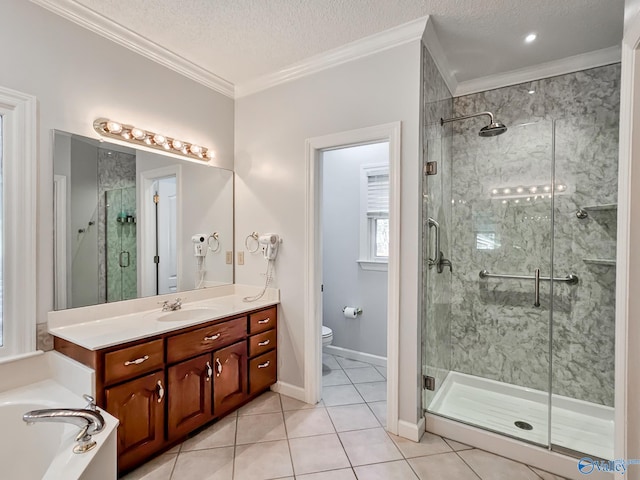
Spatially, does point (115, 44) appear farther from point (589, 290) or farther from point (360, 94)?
point (589, 290)

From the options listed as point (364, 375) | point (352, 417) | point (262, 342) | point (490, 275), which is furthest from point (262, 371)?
point (490, 275)

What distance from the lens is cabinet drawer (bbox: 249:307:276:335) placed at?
2475 millimetres

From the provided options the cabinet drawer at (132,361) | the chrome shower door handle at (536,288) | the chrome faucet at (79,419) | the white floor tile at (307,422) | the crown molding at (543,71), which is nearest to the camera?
the chrome faucet at (79,419)

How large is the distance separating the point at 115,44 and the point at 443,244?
9.24ft

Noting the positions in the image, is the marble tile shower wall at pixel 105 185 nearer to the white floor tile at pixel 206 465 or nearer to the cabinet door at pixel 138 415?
the cabinet door at pixel 138 415

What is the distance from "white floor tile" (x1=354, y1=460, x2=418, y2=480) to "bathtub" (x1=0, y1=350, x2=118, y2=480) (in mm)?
1255

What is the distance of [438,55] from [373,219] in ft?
5.26

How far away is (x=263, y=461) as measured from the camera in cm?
189

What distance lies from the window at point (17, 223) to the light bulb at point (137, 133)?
0.54 meters

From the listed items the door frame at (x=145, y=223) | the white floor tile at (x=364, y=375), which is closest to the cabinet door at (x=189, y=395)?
the door frame at (x=145, y=223)

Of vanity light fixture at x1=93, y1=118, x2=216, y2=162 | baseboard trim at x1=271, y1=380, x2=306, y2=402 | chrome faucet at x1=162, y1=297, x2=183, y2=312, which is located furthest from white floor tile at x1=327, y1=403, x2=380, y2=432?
vanity light fixture at x1=93, y1=118, x2=216, y2=162

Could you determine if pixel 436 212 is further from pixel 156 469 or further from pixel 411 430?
pixel 156 469

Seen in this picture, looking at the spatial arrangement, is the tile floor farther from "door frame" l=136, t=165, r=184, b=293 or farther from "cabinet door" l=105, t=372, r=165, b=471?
"door frame" l=136, t=165, r=184, b=293

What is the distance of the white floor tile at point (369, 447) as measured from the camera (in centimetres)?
193
